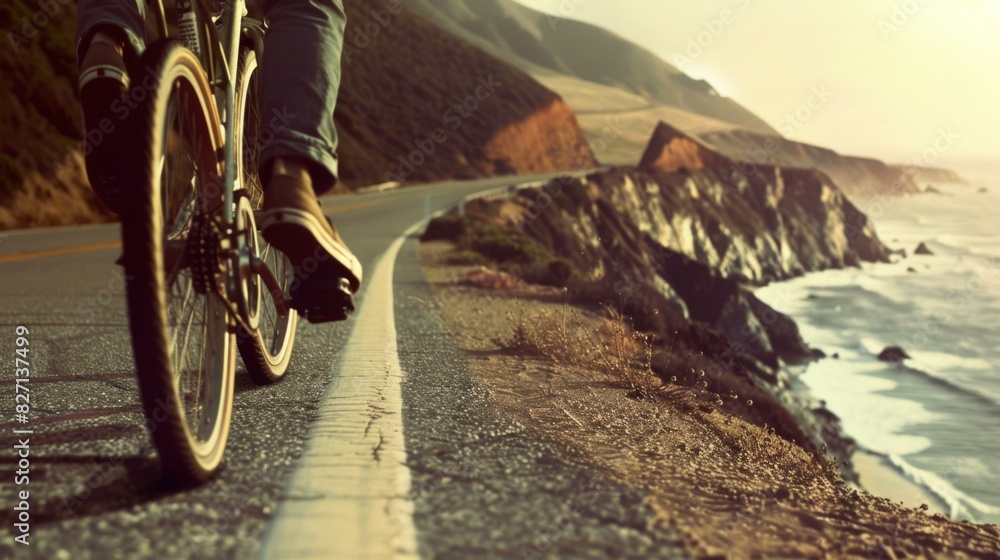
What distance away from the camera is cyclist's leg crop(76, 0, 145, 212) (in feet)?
8.17

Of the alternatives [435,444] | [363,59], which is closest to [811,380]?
[435,444]

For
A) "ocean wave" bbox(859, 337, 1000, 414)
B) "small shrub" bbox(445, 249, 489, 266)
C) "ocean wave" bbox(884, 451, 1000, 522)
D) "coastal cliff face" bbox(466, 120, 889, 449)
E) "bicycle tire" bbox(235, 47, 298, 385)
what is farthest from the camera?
"ocean wave" bbox(859, 337, 1000, 414)

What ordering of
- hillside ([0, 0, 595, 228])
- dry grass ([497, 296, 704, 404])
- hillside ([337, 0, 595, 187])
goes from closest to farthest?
1. dry grass ([497, 296, 704, 404])
2. hillside ([0, 0, 595, 228])
3. hillside ([337, 0, 595, 187])

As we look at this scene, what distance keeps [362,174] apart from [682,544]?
4170cm

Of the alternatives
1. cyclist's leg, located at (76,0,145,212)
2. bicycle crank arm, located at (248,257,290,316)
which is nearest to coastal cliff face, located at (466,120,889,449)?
bicycle crank arm, located at (248,257,290,316)

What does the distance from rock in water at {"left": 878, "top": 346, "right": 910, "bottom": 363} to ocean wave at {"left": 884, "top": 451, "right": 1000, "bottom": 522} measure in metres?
16.0

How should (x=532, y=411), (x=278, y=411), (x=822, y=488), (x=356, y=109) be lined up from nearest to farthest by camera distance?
(x=822, y=488), (x=278, y=411), (x=532, y=411), (x=356, y=109)

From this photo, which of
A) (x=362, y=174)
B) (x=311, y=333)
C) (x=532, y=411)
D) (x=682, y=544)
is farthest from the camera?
(x=362, y=174)

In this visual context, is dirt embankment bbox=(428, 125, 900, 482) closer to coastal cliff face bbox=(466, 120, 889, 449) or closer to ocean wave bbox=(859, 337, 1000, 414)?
coastal cliff face bbox=(466, 120, 889, 449)

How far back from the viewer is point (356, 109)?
55094mm

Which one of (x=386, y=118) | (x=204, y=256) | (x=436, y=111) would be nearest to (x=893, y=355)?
(x=386, y=118)

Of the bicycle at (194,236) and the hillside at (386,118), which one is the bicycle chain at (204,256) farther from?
the hillside at (386,118)

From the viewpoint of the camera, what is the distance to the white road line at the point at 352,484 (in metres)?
1.76

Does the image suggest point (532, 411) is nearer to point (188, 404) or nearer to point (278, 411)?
point (278, 411)
